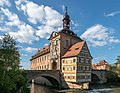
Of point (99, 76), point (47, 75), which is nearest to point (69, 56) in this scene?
point (47, 75)

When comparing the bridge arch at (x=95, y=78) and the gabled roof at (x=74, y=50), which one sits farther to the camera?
the bridge arch at (x=95, y=78)

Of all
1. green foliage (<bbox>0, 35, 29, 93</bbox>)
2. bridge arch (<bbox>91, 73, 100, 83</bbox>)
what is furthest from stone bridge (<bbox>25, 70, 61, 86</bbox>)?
bridge arch (<bbox>91, 73, 100, 83</bbox>)

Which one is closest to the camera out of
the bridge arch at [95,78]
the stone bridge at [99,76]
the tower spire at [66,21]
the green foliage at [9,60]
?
the green foliage at [9,60]

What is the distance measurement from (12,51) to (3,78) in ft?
13.5

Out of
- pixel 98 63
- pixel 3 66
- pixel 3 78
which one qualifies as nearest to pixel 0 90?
pixel 3 78

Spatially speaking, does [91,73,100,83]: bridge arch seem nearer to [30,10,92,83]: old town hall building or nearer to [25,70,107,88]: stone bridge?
[25,70,107,88]: stone bridge

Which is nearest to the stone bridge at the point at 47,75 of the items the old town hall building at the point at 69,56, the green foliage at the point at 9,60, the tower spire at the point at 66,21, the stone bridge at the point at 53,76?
the stone bridge at the point at 53,76

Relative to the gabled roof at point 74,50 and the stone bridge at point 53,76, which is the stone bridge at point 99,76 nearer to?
the stone bridge at point 53,76

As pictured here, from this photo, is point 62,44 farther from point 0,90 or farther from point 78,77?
point 0,90

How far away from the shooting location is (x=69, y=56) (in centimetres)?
4375

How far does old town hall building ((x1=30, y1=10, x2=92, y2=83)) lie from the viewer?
4216cm

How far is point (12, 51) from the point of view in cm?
2500

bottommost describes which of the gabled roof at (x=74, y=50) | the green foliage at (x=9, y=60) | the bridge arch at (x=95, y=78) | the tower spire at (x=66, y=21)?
the bridge arch at (x=95, y=78)

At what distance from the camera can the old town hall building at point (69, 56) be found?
42.2 m
